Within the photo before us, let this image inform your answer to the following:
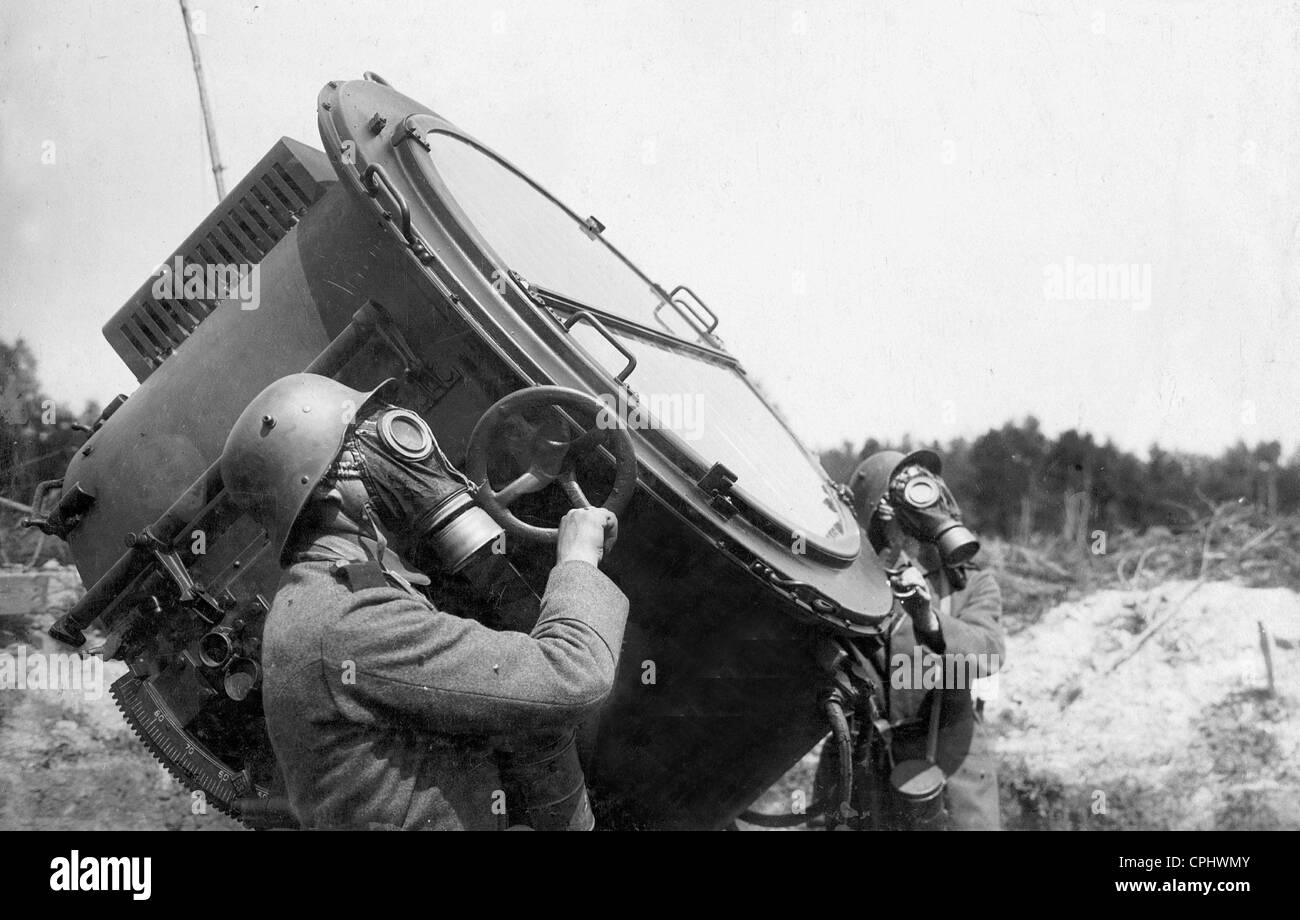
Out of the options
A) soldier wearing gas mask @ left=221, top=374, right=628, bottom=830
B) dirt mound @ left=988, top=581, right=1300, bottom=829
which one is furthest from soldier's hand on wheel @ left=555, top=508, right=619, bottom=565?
dirt mound @ left=988, top=581, right=1300, bottom=829

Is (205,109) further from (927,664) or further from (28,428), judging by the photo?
(927,664)

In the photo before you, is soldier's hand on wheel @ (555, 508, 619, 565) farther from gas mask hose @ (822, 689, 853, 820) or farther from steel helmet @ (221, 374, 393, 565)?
gas mask hose @ (822, 689, 853, 820)

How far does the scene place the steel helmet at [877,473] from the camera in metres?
4.31

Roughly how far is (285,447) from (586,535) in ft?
2.17

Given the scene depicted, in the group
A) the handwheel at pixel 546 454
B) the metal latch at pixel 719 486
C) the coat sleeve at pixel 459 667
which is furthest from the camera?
the metal latch at pixel 719 486

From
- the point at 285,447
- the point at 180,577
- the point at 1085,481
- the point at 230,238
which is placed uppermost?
the point at 1085,481

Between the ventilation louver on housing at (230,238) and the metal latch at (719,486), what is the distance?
4.66 ft

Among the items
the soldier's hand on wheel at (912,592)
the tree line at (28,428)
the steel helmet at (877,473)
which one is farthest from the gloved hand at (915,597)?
the tree line at (28,428)

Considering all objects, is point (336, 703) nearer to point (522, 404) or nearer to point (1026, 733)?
point (522, 404)

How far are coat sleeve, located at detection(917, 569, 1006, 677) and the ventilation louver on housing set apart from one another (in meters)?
2.46

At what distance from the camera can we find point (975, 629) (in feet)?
14.0

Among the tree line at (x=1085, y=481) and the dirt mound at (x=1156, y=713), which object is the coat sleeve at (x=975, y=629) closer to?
the dirt mound at (x=1156, y=713)

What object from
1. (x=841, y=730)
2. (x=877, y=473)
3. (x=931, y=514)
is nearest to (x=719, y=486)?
(x=841, y=730)
